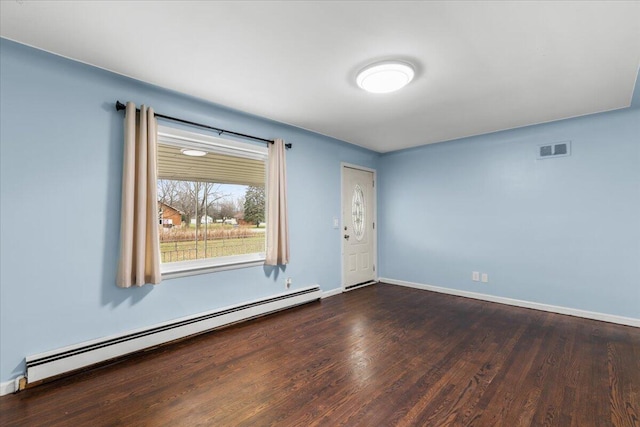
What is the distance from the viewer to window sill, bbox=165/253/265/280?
9.76 feet

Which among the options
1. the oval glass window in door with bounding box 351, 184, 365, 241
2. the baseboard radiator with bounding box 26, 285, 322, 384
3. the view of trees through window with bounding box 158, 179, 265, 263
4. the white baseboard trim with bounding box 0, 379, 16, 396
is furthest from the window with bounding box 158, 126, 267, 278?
the oval glass window in door with bounding box 351, 184, 365, 241

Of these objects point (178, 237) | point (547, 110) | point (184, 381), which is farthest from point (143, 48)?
point (547, 110)

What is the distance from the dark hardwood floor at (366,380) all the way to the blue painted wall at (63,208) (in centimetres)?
41

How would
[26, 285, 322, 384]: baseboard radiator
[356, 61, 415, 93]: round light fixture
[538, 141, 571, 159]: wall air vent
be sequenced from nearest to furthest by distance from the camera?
[26, 285, 322, 384]: baseboard radiator
[356, 61, 415, 93]: round light fixture
[538, 141, 571, 159]: wall air vent

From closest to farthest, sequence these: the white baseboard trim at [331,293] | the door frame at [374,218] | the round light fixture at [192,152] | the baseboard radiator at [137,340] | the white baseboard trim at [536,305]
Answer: the baseboard radiator at [137,340] → the round light fixture at [192,152] → the white baseboard trim at [536,305] → the white baseboard trim at [331,293] → the door frame at [374,218]

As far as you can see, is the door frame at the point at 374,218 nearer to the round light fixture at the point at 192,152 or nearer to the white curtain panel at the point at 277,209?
the white curtain panel at the point at 277,209

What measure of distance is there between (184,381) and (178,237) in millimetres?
1462

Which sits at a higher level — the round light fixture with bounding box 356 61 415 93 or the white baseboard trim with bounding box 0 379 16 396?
the round light fixture with bounding box 356 61 415 93

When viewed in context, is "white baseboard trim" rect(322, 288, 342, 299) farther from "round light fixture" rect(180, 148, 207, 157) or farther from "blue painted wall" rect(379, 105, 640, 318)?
"round light fixture" rect(180, 148, 207, 157)

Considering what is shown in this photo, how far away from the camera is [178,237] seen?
3.13 metres

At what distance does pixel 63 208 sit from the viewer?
7.72 ft

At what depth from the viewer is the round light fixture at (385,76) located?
2372 mm

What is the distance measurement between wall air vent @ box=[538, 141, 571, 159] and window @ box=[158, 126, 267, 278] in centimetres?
375

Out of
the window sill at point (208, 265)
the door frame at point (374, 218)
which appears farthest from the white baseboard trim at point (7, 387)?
the door frame at point (374, 218)
